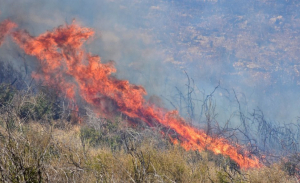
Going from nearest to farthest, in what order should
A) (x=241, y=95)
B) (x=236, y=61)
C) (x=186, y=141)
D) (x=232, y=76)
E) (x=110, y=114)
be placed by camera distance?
Result: 1. (x=186, y=141)
2. (x=110, y=114)
3. (x=241, y=95)
4. (x=232, y=76)
5. (x=236, y=61)

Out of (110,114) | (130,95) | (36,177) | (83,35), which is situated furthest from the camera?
(83,35)

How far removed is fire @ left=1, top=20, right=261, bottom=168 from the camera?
53.6 feet

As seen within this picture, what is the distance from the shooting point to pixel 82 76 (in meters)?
16.9

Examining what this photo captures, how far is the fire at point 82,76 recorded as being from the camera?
1633 centimetres

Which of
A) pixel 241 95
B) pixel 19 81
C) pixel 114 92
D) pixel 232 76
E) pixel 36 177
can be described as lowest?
pixel 36 177

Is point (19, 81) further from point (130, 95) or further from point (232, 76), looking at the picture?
point (232, 76)

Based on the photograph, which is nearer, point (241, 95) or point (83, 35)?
point (83, 35)

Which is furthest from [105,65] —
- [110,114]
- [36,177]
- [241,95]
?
[241,95]

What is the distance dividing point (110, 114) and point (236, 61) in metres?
27.5

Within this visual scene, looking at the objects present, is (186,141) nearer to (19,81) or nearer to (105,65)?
(105,65)

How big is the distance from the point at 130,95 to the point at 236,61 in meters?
25.6

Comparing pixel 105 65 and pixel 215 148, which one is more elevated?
pixel 105 65

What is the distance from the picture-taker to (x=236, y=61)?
37.4 metres

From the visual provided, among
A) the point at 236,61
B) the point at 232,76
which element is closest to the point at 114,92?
the point at 232,76
